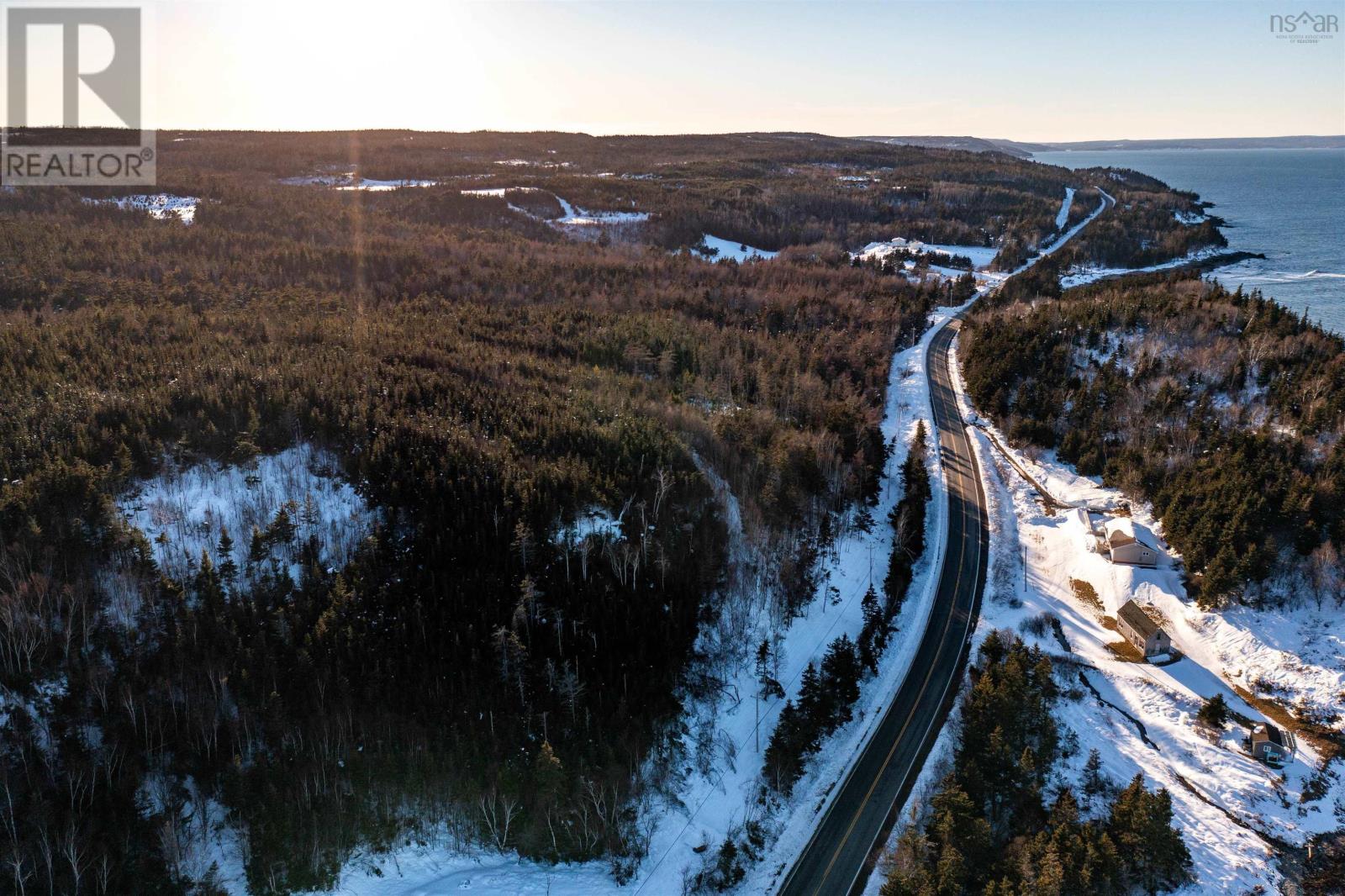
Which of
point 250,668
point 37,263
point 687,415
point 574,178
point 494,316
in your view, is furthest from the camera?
point 574,178

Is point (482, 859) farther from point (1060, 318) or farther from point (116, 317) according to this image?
point (1060, 318)

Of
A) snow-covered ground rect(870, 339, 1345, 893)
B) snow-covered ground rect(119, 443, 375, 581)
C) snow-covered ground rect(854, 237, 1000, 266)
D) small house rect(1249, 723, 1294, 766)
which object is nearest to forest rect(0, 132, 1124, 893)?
snow-covered ground rect(119, 443, 375, 581)

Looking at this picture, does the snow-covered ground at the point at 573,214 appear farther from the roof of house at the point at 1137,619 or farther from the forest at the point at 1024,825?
the forest at the point at 1024,825

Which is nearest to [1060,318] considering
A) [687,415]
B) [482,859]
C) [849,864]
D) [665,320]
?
[665,320]

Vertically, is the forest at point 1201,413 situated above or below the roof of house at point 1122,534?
above

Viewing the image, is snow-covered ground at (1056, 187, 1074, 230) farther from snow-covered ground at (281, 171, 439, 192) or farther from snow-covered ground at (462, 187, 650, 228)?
snow-covered ground at (281, 171, 439, 192)

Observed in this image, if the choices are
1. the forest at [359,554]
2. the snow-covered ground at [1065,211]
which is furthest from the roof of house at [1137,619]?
the snow-covered ground at [1065,211]
